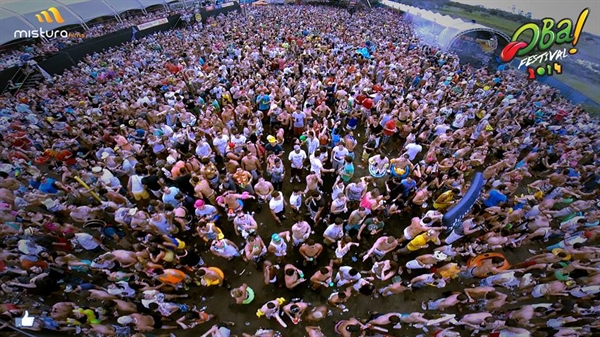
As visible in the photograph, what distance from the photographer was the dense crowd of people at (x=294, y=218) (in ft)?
16.7

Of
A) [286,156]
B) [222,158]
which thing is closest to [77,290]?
[222,158]

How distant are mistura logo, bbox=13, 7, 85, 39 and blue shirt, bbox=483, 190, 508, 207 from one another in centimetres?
3094

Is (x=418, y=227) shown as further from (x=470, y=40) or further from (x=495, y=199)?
(x=470, y=40)

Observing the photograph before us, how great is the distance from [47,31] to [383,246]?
3038cm

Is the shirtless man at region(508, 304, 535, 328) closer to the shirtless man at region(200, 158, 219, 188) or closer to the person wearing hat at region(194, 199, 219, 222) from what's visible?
the person wearing hat at region(194, 199, 219, 222)

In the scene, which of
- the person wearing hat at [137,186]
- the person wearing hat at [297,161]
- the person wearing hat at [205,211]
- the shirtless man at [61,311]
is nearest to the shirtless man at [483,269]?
the person wearing hat at [297,161]

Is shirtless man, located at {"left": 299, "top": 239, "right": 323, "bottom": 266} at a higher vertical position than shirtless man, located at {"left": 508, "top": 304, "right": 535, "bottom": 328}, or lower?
higher

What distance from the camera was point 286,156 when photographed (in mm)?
9688

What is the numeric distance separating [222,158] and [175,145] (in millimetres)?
1549

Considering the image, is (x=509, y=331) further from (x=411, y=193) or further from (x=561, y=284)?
(x=411, y=193)

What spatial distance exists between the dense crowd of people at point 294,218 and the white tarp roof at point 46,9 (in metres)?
12.7

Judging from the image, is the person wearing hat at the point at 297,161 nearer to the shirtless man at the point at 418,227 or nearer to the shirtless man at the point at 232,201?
the shirtless man at the point at 232,201

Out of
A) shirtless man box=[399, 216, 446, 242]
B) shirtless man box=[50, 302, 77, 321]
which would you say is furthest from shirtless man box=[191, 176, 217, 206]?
shirtless man box=[399, 216, 446, 242]

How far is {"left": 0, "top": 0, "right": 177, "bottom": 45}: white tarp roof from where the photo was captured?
1914cm
